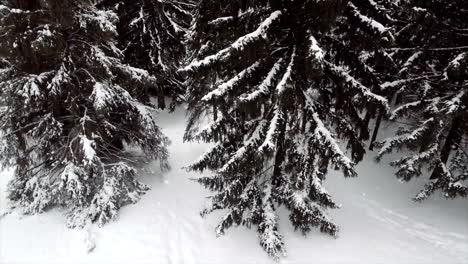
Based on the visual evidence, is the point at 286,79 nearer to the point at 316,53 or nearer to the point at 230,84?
the point at 316,53

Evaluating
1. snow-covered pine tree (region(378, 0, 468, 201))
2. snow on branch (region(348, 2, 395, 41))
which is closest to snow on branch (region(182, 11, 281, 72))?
snow on branch (region(348, 2, 395, 41))

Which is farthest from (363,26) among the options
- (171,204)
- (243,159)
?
(171,204)

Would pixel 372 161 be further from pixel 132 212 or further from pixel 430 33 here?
pixel 132 212

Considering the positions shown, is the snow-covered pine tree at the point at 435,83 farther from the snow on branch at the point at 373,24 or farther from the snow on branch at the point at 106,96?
the snow on branch at the point at 106,96

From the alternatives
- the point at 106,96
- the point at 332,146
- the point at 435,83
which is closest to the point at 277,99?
the point at 332,146

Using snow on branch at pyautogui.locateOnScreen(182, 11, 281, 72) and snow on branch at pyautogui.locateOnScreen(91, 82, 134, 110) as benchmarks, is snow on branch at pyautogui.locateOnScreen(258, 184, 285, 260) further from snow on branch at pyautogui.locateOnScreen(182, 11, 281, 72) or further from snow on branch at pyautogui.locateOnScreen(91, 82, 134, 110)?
snow on branch at pyautogui.locateOnScreen(91, 82, 134, 110)

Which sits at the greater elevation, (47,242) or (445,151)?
(445,151)

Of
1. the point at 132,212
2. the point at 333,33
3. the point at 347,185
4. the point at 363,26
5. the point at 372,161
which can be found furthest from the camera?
the point at 372,161

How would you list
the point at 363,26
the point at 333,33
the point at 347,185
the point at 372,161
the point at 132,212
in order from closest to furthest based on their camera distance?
the point at 363,26 < the point at 333,33 < the point at 132,212 < the point at 347,185 < the point at 372,161

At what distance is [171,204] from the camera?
1082 cm

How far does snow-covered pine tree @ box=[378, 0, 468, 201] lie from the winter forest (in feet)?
→ 0.19

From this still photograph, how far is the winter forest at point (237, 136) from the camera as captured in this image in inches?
287

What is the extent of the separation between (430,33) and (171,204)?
990 centimetres

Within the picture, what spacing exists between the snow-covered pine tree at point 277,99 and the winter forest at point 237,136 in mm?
37
